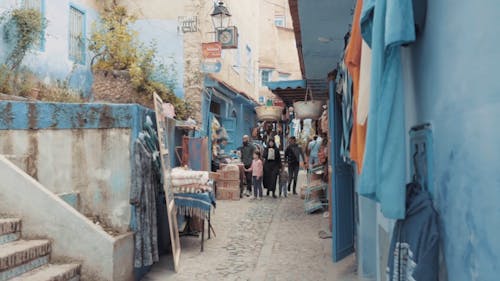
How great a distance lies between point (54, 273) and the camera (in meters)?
4.86

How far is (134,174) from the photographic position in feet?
18.9

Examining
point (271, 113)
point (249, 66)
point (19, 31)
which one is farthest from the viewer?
point (249, 66)

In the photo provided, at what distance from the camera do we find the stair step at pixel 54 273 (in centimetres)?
467

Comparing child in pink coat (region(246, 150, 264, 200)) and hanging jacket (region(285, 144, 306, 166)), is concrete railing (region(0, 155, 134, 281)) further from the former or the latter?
hanging jacket (region(285, 144, 306, 166))

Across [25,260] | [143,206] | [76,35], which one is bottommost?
[25,260]

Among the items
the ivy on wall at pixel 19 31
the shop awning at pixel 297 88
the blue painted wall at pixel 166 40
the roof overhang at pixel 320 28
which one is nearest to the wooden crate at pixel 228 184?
the shop awning at pixel 297 88

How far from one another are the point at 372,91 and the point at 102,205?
4.48 metres

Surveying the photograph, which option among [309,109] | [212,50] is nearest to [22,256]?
[309,109]

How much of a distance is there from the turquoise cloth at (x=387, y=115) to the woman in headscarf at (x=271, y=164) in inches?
441

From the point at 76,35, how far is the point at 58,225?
30.0 ft

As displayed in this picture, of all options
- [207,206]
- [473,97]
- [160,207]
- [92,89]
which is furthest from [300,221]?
[473,97]

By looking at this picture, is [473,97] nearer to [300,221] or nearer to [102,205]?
[102,205]

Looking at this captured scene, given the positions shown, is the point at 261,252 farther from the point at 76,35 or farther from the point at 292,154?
the point at 76,35

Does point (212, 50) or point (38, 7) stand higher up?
point (38, 7)
